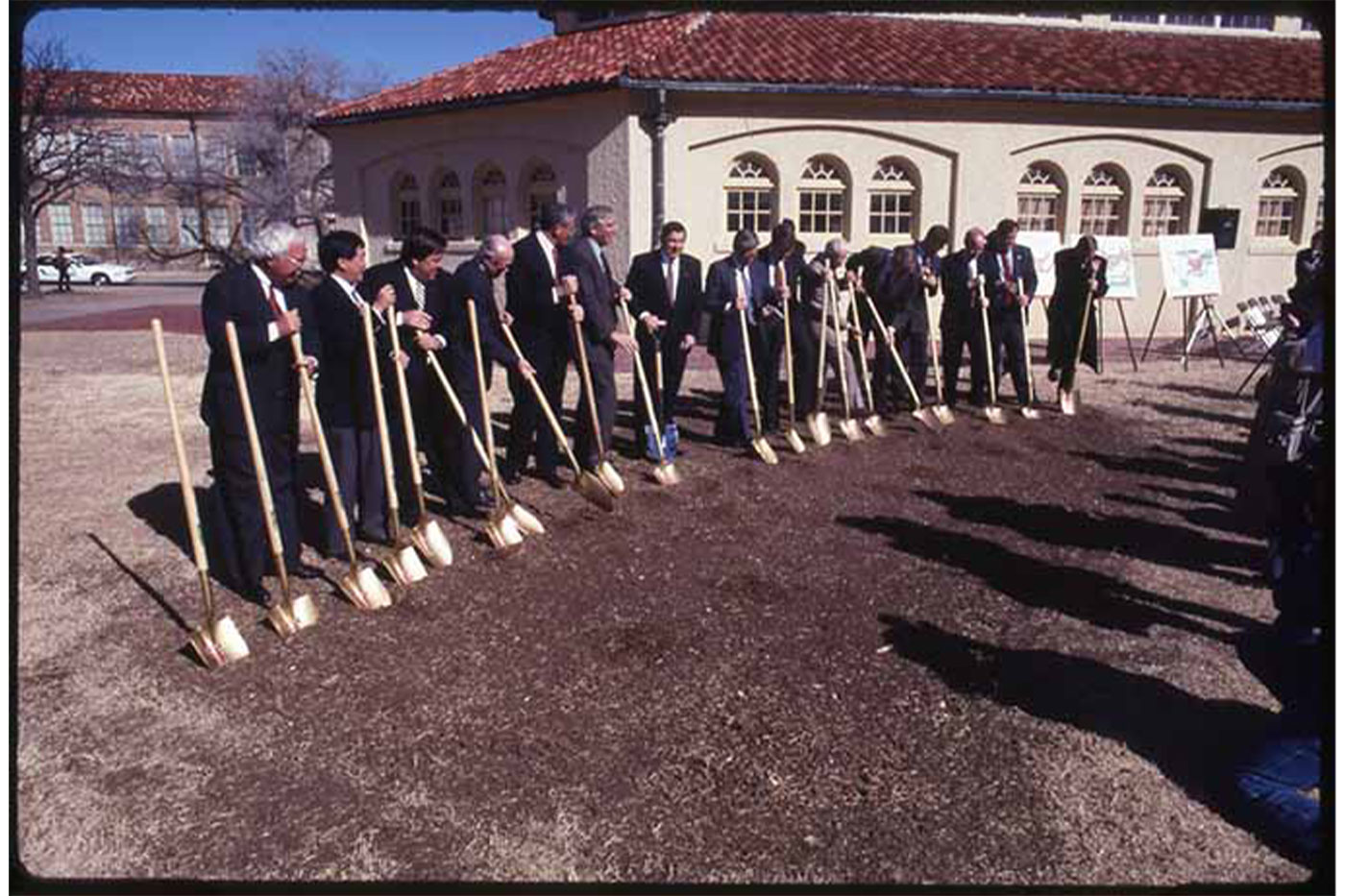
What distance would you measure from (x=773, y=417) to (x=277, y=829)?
6806mm

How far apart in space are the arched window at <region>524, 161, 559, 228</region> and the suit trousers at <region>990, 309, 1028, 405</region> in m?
8.91

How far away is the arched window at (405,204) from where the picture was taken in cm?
1923

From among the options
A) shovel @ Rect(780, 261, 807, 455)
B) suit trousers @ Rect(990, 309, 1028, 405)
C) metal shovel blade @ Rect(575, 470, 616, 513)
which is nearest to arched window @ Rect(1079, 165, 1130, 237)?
suit trousers @ Rect(990, 309, 1028, 405)

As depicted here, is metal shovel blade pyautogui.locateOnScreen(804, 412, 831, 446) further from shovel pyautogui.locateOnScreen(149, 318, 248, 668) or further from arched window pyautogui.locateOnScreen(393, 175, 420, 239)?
arched window pyautogui.locateOnScreen(393, 175, 420, 239)

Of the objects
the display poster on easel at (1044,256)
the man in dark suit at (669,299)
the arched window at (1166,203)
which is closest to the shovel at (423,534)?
the man in dark suit at (669,299)

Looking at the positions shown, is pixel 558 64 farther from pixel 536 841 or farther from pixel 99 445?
pixel 536 841

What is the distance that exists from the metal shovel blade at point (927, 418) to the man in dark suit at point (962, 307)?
69cm

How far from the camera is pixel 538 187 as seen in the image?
55.5 ft

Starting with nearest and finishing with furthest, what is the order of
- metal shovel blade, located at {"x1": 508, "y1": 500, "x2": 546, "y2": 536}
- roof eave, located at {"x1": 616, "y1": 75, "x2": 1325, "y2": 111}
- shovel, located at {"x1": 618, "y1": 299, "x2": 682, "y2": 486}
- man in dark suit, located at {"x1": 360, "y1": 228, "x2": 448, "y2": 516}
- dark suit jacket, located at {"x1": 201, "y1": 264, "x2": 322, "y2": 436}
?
1. dark suit jacket, located at {"x1": 201, "y1": 264, "x2": 322, "y2": 436}
2. man in dark suit, located at {"x1": 360, "y1": 228, "x2": 448, "y2": 516}
3. metal shovel blade, located at {"x1": 508, "y1": 500, "x2": 546, "y2": 536}
4. shovel, located at {"x1": 618, "y1": 299, "x2": 682, "y2": 486}
5. roof eave, located at {"x1": 616, "y1": 75, "x2": 1325, "y2": 111}

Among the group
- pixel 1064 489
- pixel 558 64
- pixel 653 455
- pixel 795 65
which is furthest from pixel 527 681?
pixel 558 64

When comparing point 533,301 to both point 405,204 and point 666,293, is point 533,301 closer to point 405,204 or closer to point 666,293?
point 666,293

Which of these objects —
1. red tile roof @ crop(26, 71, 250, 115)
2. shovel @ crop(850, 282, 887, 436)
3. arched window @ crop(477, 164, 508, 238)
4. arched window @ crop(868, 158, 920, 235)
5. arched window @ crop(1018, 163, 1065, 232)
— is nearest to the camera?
shovel @ crop(850, 282, 887, 436)

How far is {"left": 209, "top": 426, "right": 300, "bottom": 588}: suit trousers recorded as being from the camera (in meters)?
5.09

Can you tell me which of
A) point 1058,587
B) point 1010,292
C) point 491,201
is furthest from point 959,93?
point 1058,587
